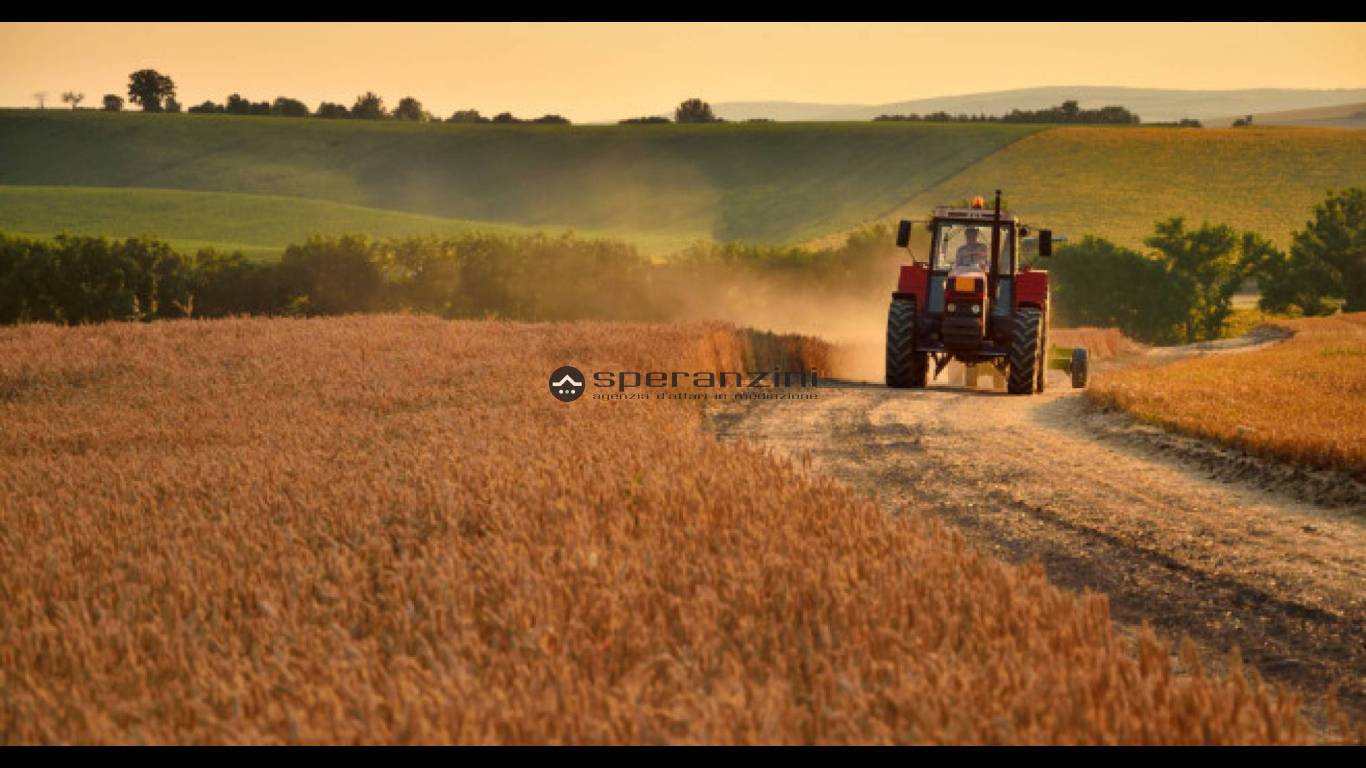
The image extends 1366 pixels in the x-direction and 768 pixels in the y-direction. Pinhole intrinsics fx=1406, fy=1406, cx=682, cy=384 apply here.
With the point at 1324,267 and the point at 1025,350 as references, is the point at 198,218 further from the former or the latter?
the point at 1025,350

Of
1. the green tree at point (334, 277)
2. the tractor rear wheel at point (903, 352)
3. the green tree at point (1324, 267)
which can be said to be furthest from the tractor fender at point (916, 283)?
the green tree at point (1324, 267)

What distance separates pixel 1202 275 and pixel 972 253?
2238 inches

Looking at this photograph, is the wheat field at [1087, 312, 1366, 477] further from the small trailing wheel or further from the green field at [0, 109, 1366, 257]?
the green field at [0, 109, 1366, 257]

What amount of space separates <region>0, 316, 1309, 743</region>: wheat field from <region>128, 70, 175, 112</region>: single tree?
14243 centimetres

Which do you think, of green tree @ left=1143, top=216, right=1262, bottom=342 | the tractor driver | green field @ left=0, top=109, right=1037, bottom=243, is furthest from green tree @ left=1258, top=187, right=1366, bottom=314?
the tractor driver

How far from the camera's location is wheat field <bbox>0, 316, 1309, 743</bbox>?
14.1ft

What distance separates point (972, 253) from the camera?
21922 mm

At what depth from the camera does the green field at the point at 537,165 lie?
101312 millimetres

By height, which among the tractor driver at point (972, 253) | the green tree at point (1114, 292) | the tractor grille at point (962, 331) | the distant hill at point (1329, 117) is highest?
the distant hill at point (1329, 117)

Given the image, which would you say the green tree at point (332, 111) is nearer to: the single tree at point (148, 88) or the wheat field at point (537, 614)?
the single tree at point (148, 88)

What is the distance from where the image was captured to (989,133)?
109 meters

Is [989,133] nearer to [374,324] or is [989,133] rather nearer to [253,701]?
[374,324]

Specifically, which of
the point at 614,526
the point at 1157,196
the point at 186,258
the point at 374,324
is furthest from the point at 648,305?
the point at 614,526

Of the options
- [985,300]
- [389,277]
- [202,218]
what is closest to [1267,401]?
[985,300]
